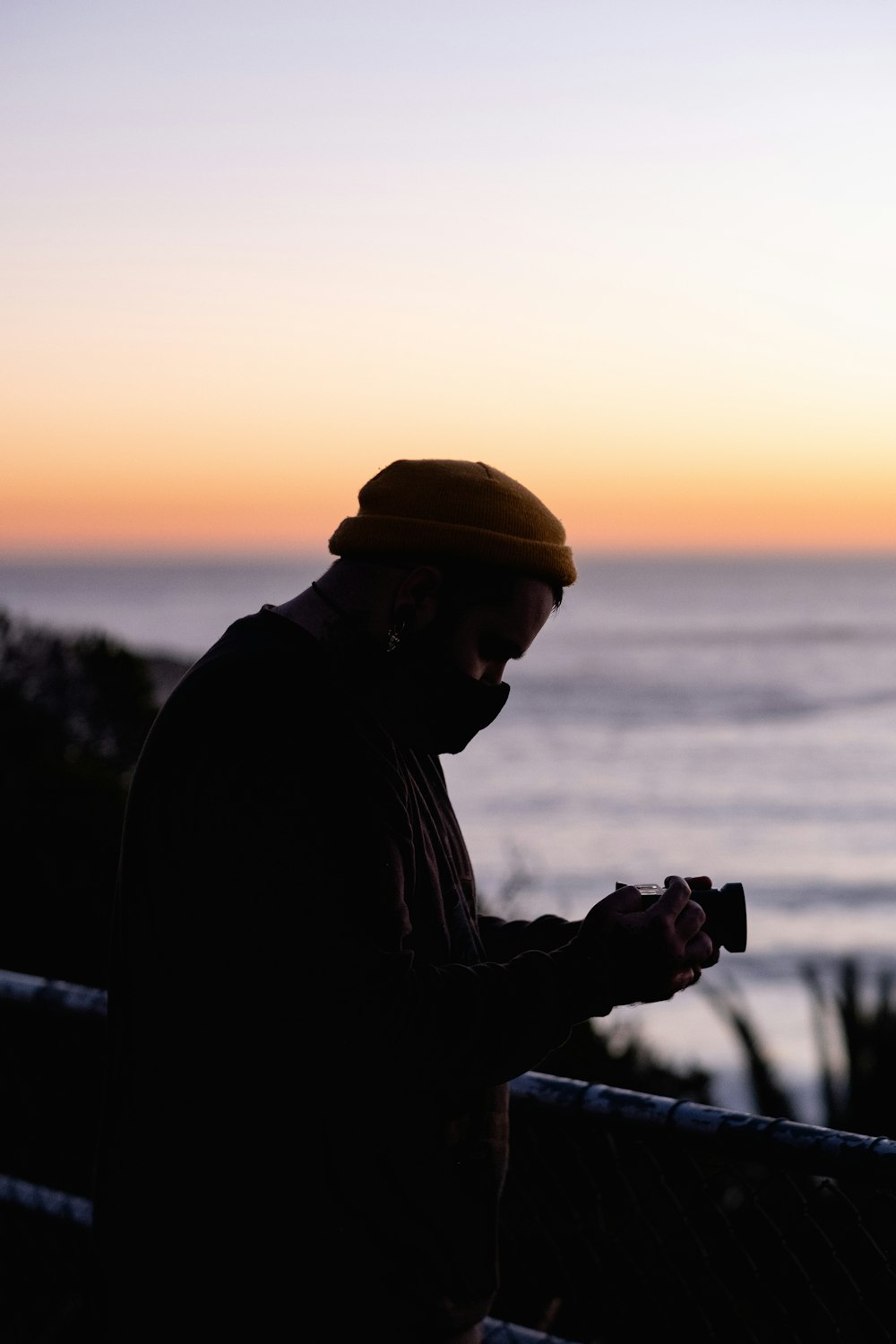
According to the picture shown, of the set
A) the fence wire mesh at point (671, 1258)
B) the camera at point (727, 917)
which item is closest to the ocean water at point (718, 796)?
the fence wire mesh at point (671, 1258)

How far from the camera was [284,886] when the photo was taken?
168cm

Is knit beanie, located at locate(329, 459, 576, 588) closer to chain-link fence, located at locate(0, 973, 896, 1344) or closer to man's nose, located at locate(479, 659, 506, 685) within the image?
man's nose, located at locate(479, 659, 506, 685)

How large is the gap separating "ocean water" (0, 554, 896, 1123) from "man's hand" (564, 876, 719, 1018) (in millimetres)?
6027

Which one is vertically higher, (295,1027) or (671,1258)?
(295,1027)

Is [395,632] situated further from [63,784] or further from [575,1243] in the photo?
[63,784]

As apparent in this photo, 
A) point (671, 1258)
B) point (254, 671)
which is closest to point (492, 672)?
point (254, 671)

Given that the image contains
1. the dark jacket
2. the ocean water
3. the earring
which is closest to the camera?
the dark jacket

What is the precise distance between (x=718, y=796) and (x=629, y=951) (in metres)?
29.5

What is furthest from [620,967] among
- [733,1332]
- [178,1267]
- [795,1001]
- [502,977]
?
[795,1001]

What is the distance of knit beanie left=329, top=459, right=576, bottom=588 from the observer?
1.91 metres

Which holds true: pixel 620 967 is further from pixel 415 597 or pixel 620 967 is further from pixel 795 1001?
pixel 795 1001

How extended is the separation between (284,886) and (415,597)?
46 cm

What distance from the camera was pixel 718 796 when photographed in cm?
3066

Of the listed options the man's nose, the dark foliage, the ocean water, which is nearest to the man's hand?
the man's nose
